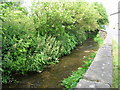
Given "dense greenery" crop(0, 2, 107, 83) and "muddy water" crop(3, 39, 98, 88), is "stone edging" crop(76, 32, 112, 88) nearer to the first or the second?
"muddy water" crop(3, 39, 98, 88)

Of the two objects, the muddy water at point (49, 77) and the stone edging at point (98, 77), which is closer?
the stone edging at point (98, 77)

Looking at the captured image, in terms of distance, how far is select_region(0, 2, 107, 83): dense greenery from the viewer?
436 cm

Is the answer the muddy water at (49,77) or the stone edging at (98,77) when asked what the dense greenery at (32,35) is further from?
the stone edging at (98,77)

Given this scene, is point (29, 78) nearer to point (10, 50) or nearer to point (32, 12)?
point (10, 50)

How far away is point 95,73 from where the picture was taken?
3.62 m

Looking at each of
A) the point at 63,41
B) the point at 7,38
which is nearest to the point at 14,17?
the point at 7,38

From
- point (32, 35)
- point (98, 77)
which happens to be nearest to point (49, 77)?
point (32, 35)

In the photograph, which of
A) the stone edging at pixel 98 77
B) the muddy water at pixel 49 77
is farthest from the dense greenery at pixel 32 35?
the stone edging at pixel 98 77

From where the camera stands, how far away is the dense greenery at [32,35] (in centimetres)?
436

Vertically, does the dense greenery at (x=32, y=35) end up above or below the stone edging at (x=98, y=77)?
above

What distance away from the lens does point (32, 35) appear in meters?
5.48

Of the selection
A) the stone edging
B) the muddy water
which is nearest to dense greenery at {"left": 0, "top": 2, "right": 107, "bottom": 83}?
the muddy water

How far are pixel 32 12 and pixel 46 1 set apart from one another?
3.05ft

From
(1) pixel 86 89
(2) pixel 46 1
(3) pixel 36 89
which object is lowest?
(3) pixel 36 89
